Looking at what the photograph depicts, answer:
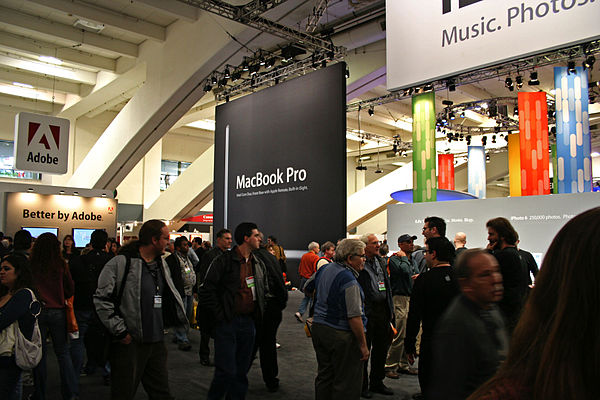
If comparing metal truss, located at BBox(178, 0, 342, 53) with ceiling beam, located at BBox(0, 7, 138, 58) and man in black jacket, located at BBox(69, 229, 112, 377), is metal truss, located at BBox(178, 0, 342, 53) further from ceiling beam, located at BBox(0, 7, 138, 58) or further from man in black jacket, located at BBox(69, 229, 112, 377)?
man in black jacket, located at BBox(69, 229, 112, 377)

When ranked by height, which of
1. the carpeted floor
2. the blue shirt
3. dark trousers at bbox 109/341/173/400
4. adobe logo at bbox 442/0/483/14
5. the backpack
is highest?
adobe logo at bbox 442/0/483/14

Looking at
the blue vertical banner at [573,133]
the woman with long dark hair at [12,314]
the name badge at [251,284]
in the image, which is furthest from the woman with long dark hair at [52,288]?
the blue vertical banner at [573,133]

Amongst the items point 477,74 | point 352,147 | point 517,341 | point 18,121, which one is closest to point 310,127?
point 477,74

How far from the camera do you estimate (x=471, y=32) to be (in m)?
5.14

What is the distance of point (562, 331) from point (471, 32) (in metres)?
5.09

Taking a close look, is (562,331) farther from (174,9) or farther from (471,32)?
(174,9)

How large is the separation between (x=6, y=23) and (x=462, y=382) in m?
12.2

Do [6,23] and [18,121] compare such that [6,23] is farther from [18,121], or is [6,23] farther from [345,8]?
[345,8]

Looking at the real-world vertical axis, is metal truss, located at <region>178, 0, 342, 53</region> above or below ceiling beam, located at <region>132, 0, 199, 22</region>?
below

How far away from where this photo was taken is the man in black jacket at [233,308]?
3521mm

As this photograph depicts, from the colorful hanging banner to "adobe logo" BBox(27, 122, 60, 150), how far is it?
40.1 ft

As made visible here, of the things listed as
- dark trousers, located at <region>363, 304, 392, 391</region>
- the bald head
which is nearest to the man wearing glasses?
dark trousers, located at <region>363, 304, 392, 391</region>

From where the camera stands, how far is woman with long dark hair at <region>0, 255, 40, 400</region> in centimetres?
283

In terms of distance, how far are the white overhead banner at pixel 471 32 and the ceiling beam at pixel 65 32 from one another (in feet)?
29.1
